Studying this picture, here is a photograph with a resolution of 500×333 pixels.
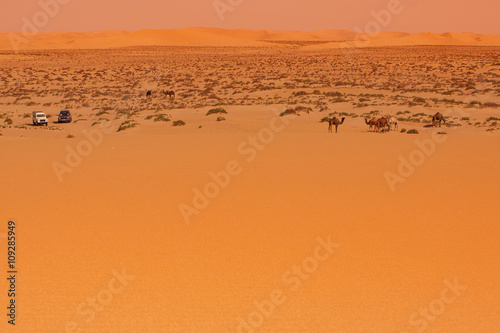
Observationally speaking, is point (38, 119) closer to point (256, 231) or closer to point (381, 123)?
point (381, 123)

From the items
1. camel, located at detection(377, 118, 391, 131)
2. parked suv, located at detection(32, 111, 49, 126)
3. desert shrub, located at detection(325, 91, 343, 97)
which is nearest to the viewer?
camel, located at detection(377, 118, 391, 131)

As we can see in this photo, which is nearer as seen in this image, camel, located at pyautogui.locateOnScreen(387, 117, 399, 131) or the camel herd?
the camel herd

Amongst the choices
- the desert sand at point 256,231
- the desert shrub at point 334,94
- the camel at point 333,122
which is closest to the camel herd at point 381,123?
the camel at point 333,122

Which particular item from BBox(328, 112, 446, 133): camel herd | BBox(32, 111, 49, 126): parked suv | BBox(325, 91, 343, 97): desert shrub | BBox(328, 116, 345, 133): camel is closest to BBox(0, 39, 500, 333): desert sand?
BBox(328, 112, 446, 133): camel herd

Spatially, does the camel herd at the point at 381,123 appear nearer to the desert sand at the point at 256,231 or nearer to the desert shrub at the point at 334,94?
the desert sand at the point at 256,231

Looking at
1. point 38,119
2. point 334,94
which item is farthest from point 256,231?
point 334,94

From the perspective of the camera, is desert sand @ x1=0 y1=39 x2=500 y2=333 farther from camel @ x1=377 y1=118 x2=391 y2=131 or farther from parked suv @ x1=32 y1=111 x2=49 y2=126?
parked suv @ x1=32 y1=111 x2=49 y2=126

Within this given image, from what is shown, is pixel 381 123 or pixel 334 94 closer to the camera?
pixel 381 123

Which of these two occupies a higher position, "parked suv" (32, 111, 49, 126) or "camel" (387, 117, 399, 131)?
"parked suv" (32, 111, 49, 126)

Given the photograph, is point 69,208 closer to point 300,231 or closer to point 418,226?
point 300,231

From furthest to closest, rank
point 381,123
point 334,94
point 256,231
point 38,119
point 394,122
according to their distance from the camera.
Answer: point 334,94, point 38,119, point 394,122, point 381,123, point 256,231

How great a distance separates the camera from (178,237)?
30.4 ft

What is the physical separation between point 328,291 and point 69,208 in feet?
19.0

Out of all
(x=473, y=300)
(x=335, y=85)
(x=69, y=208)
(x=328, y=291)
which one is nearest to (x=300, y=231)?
(x=328, y=291)
